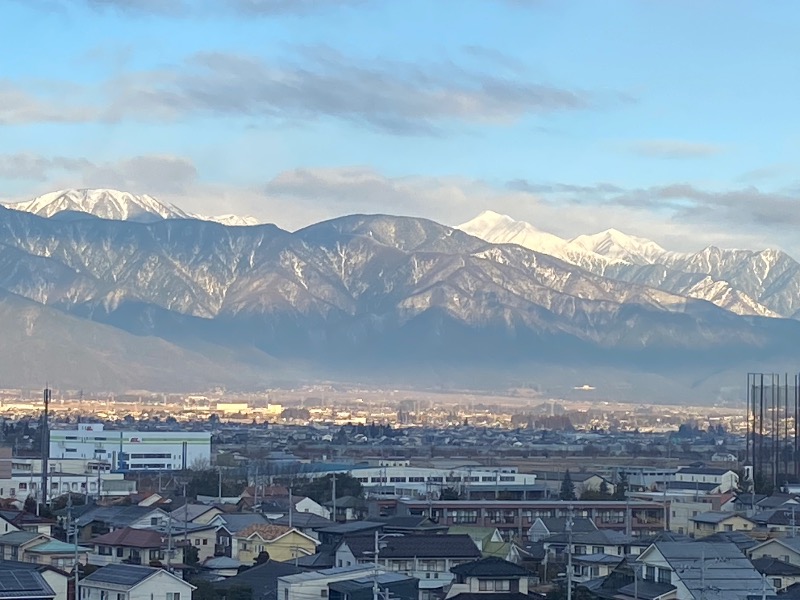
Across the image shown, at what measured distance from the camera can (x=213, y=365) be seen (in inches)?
6344

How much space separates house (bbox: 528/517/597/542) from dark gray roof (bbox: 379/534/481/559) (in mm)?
6325

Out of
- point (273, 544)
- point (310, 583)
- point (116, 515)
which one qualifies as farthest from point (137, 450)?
point (310, 583)

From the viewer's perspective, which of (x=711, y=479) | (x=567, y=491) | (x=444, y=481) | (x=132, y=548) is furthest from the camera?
(x=444, y=481)

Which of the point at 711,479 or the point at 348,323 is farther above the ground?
the point at 348,323

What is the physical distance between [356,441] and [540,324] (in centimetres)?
10888

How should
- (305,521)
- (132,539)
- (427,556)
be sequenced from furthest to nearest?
(305,521) < (132,539) < (427,556)

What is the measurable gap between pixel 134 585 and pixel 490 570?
449cm

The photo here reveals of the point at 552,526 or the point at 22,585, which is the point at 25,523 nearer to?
the point at 22,585

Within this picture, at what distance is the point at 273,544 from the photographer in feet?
86.2

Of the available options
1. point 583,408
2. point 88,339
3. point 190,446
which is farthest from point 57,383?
point 190,446

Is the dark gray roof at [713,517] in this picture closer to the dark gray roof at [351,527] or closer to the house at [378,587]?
the dark gray roof at [351,527]

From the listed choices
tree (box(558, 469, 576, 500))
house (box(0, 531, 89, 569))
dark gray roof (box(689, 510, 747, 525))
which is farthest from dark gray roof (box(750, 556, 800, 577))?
tree (box(558, 469, 576, 500))

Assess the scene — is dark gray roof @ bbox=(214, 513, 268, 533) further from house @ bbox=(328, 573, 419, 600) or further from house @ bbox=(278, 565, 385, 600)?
house @ bbox=(328, 573, 419, 600)

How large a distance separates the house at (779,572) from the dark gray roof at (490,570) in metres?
3.08
